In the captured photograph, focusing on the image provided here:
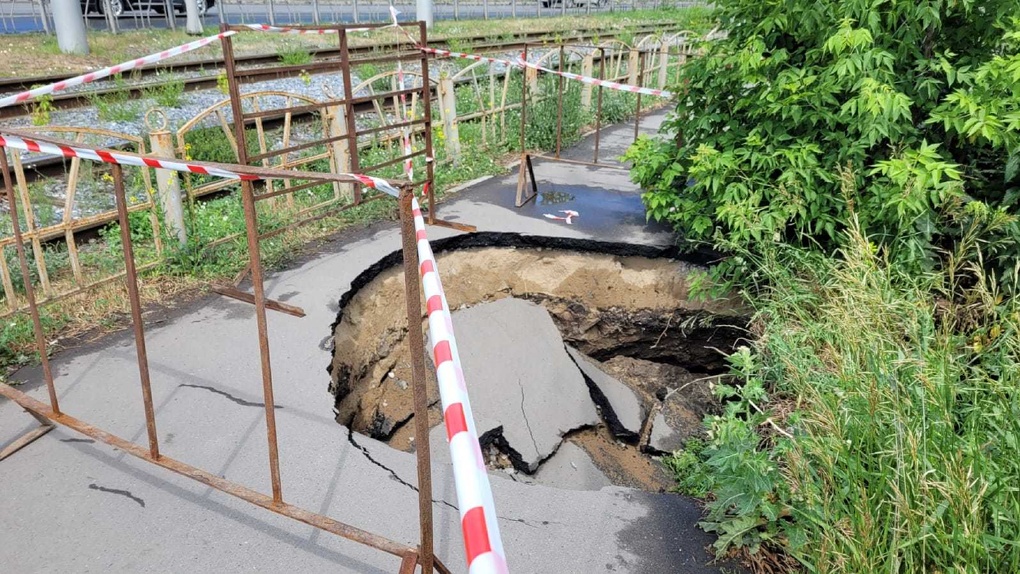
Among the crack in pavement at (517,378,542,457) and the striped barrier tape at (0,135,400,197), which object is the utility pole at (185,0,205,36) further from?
the crack in pavement at (517,378,542,457)

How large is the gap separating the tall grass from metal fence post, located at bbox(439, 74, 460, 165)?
5.17 meters

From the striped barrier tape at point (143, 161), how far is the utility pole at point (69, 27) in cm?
1186

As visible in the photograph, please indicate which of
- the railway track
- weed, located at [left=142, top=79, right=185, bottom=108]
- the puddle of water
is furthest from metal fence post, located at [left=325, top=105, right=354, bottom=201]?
weed, located at [left=142, top=79, right=185, bottom=108]

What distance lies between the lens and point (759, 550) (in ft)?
8.64

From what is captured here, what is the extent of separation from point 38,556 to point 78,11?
43.7ft

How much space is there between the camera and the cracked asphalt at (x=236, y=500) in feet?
8.52

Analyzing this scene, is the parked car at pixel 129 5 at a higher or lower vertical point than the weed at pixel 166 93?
higher

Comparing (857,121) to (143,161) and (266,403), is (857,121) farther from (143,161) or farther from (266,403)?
(143,161)

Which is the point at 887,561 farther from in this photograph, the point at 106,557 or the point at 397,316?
the point at 397,316

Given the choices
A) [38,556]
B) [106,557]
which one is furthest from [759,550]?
[38,556]

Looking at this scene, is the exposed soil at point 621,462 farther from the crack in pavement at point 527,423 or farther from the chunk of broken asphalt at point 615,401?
the crack in pavement at point 527,423

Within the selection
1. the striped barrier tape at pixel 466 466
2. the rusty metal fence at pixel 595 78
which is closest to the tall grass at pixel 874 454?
the striped barrier tape at pixel 466 466

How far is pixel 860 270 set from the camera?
3.84 meters

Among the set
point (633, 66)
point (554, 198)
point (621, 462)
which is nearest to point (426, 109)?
point (554, 198)
